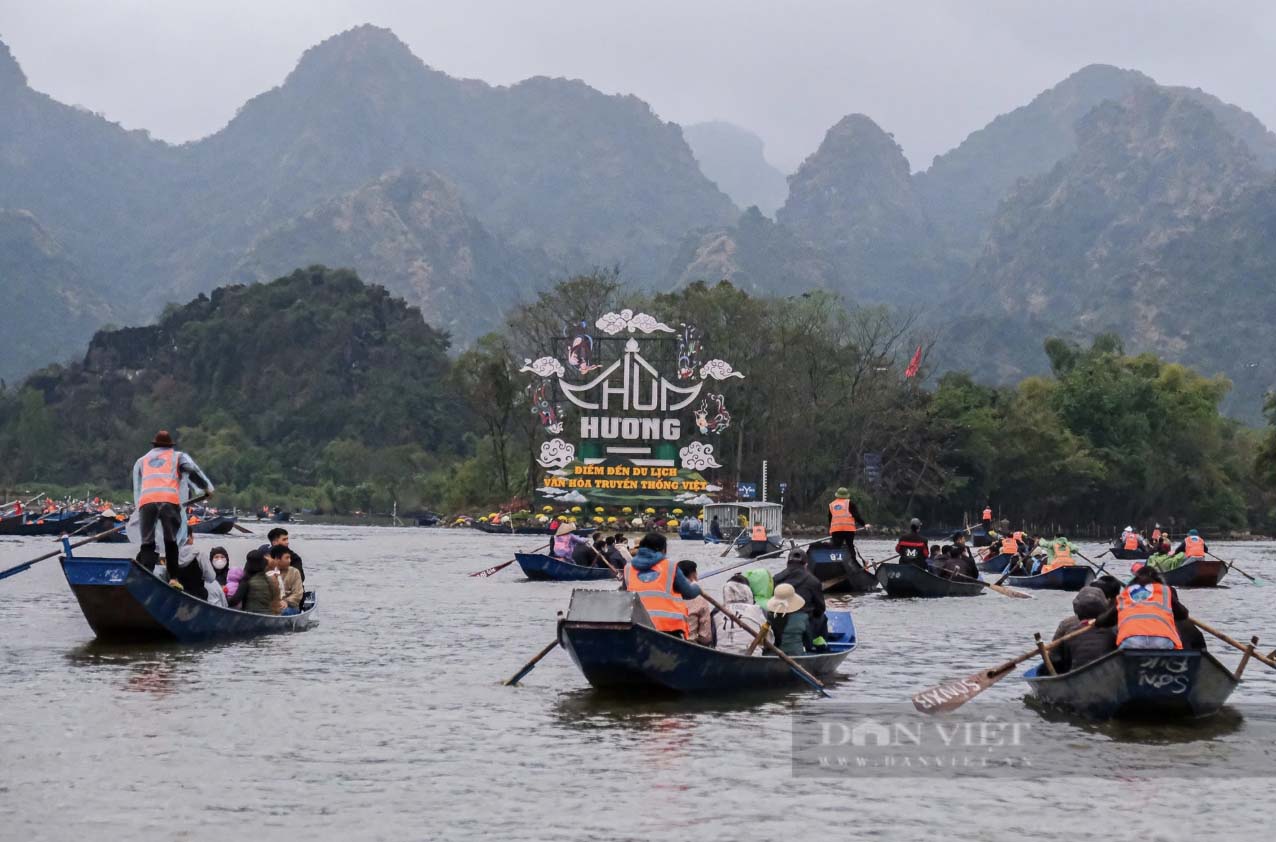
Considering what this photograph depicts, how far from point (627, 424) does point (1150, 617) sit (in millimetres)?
73330

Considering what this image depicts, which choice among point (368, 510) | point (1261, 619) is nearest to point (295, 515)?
point (368, 510)

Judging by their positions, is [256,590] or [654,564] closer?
[654,564]

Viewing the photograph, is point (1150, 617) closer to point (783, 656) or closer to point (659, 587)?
point (783, 656)

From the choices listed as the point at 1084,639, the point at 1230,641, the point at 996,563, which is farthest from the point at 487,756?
the point at 996,563

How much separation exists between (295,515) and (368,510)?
5867 millimetres

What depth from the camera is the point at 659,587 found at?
1842 cm

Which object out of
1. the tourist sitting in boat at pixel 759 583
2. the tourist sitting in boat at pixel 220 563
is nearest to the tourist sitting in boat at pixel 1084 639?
the tourist sitting in boat at pixel 759 583

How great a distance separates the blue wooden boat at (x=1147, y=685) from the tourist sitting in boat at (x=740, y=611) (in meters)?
3.72

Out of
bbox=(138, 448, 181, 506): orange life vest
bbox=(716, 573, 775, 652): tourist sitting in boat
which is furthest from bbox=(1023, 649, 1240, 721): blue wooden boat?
bbox=(138, 448, 181, 506): orange life vest

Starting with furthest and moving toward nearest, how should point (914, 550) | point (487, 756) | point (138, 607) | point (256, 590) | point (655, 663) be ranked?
point (914, 550)
point (256, 590)
point (138, 607)
point (655, 663)
point (487, 756)

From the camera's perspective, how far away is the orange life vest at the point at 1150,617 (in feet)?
55.5

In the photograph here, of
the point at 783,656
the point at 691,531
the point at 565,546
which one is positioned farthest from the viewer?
the point at 691,531

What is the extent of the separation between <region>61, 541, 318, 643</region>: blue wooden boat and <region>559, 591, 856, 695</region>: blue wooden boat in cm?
727

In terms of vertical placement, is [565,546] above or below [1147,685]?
above
